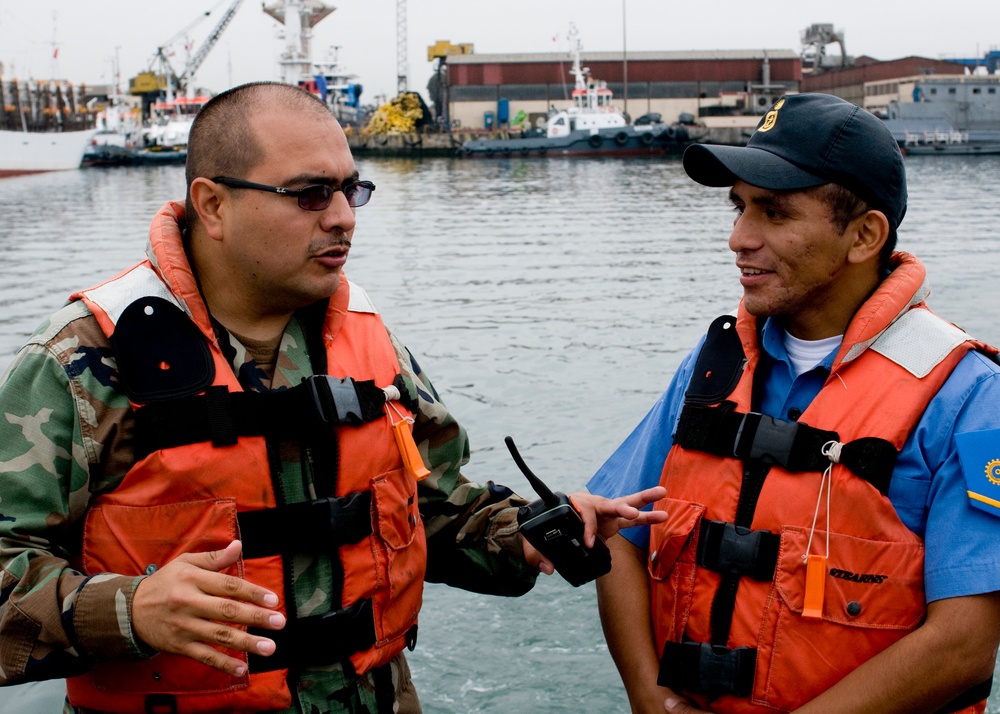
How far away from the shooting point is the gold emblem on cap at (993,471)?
2.24 meters

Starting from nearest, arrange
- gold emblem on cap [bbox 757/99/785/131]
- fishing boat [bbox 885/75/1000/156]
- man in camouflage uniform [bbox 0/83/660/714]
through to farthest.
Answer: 1. man in camouflage uniform [bbox 0/83/660/714]
2. gold emblem on cap [bbox 757/99/785/131]
3. fishing boat [bbox 885/75/1000/156]

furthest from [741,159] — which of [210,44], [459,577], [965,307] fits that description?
[210,44]

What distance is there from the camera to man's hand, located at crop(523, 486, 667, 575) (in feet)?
8.46

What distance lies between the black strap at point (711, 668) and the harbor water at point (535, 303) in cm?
202

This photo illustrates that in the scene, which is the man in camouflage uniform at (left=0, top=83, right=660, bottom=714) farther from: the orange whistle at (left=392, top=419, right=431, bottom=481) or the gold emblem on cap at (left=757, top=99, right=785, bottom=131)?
the gold emblem on cap at (left=757, top=99, right=785, bottom=131)

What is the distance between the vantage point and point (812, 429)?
2480mm

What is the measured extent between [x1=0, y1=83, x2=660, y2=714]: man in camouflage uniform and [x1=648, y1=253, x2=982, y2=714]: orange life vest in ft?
0.67

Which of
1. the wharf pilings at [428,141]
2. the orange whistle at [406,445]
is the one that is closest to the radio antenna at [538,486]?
the orange whistle at [406,445]

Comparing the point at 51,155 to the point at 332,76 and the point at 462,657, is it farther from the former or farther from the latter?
the point at 462,657

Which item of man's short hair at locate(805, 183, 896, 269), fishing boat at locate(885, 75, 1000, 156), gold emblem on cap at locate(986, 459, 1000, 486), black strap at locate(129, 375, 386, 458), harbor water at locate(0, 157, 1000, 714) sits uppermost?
fishing boat at locate(885, 75, 1000, 156)

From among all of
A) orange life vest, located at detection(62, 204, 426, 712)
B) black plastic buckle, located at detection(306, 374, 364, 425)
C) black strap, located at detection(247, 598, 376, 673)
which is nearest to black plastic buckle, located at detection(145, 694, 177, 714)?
orange life vest, located at detection(62, 204, 426, 712)

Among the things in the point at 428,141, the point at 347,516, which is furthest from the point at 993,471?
the point at 428,141

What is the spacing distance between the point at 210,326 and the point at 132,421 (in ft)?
0.99

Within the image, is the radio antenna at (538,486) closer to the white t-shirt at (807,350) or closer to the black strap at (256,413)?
the black strap at (256,413)
